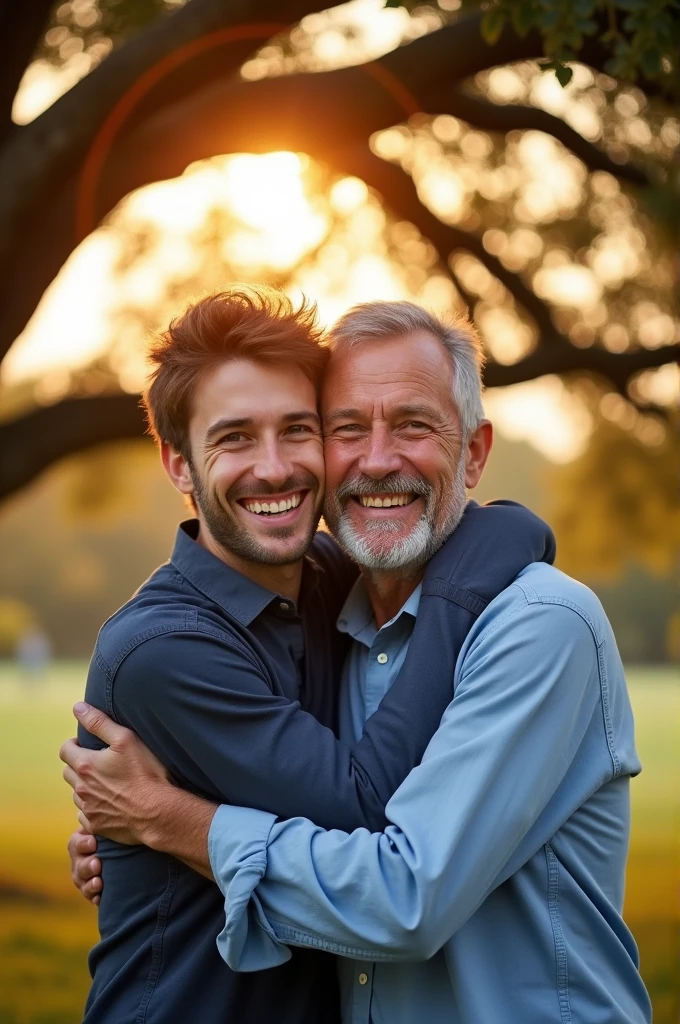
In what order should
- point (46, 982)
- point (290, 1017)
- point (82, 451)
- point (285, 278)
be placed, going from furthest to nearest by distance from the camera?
point (285, 278)
point (46, 982)
point (82, 451)
point (290, 1017)

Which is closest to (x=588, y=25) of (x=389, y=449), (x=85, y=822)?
(x=389, y=449)

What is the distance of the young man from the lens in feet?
8.04

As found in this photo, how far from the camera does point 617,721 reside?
266cm

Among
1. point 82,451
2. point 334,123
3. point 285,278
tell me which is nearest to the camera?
point 334,123

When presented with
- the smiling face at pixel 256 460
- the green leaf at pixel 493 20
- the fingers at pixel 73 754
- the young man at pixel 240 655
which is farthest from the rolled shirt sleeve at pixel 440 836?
the green leaf at pixel 493 20

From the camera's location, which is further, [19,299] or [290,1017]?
[19,299]

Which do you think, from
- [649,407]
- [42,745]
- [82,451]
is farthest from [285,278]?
[42,745]

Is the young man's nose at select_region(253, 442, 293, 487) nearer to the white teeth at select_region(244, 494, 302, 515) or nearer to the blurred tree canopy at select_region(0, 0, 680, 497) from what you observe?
the white teeth at select_region(244, 494, 302, 515)

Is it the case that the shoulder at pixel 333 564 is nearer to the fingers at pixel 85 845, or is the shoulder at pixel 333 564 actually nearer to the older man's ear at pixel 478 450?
the older man's ear at pixel 478 450

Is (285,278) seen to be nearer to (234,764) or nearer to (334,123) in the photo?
(334,123)

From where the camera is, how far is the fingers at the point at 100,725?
2627mm

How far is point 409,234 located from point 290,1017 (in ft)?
29.1

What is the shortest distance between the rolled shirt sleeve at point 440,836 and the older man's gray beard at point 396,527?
0.49 m

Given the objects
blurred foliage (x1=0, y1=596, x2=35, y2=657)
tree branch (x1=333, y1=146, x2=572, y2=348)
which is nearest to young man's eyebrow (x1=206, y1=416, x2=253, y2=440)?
tree branch (x1=333, y1=146, x2=572, y2=348)
